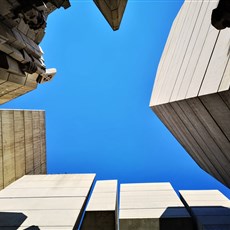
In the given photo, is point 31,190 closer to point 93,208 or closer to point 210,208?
point 93,208

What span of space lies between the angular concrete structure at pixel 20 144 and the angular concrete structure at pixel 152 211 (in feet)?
29.1

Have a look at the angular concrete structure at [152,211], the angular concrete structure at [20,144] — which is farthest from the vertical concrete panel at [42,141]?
the angular concrete structure at [152,211]

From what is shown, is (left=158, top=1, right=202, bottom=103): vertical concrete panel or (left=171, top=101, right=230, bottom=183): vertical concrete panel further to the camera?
(left=158, top=1, right=202, bottom=103): vertical concrete panel

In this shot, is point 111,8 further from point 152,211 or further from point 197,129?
point 152,211

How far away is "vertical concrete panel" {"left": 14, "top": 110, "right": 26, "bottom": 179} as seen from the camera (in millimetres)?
19875

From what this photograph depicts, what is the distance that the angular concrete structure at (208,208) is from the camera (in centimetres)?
1438

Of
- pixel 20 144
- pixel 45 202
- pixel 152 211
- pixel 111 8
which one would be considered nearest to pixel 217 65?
pixel 111 8

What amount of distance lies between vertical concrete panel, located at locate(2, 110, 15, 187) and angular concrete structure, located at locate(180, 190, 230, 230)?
13667 millimetres

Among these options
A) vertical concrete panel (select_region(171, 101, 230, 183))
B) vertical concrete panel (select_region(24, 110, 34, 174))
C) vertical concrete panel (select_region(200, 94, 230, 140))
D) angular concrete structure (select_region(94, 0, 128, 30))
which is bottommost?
vertical concrete panel (select_region(200, 94, 230, 140))

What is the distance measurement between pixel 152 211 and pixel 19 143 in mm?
11839

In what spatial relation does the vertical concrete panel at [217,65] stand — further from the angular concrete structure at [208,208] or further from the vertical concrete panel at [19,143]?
the vertical concrete panel at [19,143]

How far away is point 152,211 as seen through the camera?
629 inches

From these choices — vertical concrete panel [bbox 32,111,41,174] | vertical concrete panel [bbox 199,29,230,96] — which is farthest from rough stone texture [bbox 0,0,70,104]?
vertical concrete panel [bbox 32,111,41,174]

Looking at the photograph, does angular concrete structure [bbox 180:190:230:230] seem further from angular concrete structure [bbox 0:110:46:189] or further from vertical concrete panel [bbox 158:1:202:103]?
angular concrete structure [bbox 0:110:46:189]
